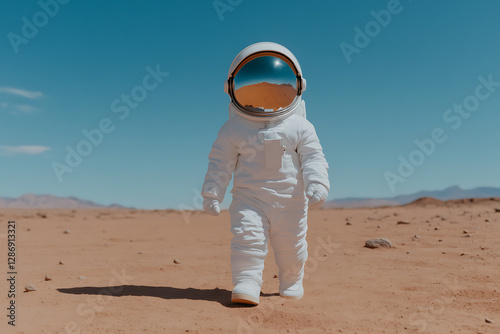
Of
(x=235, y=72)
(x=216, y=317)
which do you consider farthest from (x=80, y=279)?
(x=235, y=72)

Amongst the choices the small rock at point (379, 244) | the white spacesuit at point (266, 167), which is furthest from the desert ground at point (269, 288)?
the white spacesuit at point (266, 167)

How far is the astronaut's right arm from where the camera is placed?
162 inches

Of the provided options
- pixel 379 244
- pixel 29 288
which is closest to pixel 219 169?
pixel 29 288

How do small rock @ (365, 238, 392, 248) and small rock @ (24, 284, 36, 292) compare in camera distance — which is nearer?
small rock @ (24, 284, 36, 292)

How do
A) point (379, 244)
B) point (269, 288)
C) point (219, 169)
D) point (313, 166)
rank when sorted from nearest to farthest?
1. point (313, 166)
2. point (219, 169)
3. point (269, 288)
4. point (379, 244)

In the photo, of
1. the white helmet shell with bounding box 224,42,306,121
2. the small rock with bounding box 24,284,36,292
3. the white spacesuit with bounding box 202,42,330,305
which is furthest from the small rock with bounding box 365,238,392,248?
the small rock with bounding box 24,284,36,292

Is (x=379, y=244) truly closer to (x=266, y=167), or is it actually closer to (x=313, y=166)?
(x=313, y=166)

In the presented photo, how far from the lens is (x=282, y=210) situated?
13.4 ft

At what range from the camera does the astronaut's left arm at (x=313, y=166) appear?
154 inches

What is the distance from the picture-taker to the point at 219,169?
4227 mm

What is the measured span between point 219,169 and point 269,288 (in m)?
1.52

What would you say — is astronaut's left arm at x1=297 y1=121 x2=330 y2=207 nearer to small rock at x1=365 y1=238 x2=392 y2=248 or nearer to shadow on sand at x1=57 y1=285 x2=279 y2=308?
shadow on sand at x1=57 y1=285 x2=279 y2=308

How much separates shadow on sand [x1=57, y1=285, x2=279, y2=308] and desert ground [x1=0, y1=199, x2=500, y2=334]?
0.03 feet

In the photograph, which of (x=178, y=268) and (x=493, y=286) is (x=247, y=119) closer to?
(x=178, y=268)
